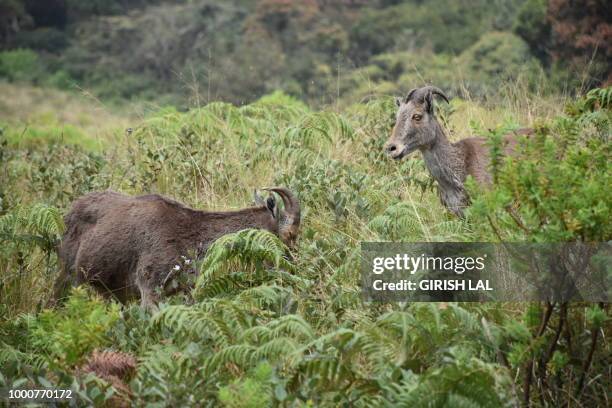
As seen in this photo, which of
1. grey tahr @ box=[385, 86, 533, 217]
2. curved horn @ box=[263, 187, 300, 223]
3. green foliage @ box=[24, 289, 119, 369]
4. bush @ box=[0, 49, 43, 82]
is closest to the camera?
green foliage @ box=[24, 289, 119, 369]

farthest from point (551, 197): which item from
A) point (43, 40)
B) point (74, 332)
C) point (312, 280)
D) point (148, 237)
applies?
point (43, 40)

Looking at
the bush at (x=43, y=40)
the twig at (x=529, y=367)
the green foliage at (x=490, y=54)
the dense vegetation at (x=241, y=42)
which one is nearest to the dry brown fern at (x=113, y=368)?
the twig at (x=529, y=367)

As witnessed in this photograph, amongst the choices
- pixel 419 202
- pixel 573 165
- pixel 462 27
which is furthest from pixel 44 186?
pixel 462 27

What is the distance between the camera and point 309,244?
7.50 metres

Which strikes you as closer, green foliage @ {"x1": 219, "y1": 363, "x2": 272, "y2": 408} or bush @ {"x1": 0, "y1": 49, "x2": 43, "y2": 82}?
green foliage @ {"x1": 219, "y1": 363, "x2": 272, "y2": 408}

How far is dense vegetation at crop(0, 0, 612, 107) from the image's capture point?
108ft

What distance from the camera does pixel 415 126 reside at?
30.0ft

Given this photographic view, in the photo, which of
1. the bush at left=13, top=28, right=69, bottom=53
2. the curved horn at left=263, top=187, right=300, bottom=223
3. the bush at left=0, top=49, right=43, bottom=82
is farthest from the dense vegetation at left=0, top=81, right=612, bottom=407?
the bush at left=13, top=28, right=69, bottom=53

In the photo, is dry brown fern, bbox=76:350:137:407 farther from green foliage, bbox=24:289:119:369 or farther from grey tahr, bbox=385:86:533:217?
grey tahr, bbox=385:86:533:217

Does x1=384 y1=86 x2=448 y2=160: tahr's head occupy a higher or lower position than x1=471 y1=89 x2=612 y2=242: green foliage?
higher

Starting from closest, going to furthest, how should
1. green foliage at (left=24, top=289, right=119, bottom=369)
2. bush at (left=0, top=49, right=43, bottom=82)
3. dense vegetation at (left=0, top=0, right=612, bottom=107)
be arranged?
green foliage at (left=24, top=289, right=119, bottom=369)
dense vegetation at (left=0, top=0, right=612, bottom=107)
bush at (left=0, top=49, right=43, bottom=82)

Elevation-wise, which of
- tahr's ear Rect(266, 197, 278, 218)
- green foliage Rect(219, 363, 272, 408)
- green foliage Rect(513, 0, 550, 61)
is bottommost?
green foliage Rect(219, 363, 272, 408)

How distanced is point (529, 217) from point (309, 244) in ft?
9.03

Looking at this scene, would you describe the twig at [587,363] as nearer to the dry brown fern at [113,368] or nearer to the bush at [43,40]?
the dry brown fern at [113,368]
